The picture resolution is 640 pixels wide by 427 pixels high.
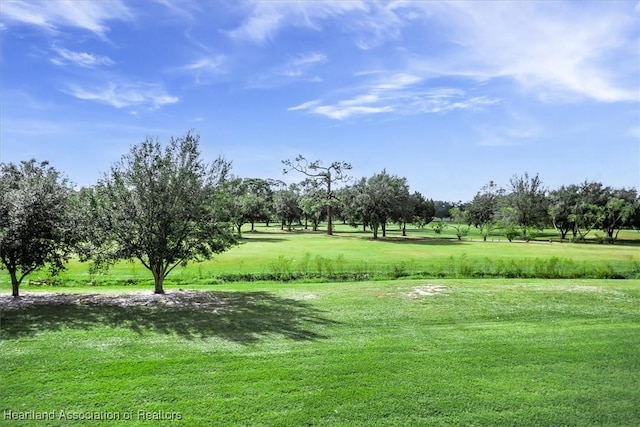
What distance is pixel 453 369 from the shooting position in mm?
8867

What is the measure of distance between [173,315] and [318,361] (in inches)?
230

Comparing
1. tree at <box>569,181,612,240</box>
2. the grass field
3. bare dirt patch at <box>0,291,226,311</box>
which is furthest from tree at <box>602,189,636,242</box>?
bare dirt patch at <box>0,291,226,311</box>

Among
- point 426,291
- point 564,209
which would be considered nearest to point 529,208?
point 564,209

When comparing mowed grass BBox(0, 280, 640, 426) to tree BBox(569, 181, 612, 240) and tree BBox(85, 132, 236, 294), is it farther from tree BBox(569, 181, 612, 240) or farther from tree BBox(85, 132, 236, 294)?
tree BBox(569, 181, 612, 240)

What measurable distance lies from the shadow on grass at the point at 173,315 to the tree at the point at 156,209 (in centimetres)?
174

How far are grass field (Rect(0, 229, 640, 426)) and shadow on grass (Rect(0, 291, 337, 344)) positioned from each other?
0.06 metres

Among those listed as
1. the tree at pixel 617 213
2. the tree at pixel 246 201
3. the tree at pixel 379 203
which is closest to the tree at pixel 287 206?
the tree at pixel 246 201

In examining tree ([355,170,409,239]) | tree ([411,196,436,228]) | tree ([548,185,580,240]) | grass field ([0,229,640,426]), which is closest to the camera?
grass field ([0,229,640,426])

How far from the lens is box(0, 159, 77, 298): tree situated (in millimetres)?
13508

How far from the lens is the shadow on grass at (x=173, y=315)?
11203 mm

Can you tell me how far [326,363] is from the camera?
9.05 m

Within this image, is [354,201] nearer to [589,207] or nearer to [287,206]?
[287,206]

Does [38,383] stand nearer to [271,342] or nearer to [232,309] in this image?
[271,342]

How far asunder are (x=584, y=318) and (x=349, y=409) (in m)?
10.0
